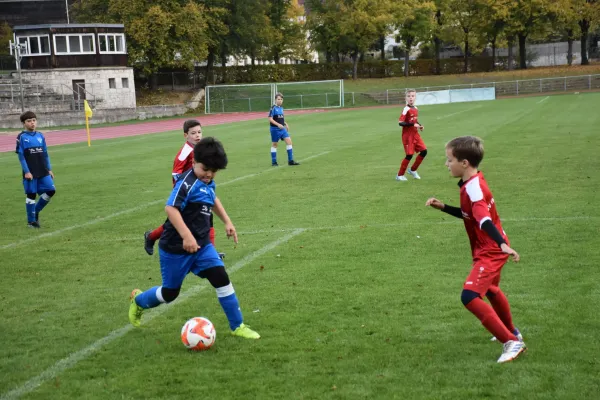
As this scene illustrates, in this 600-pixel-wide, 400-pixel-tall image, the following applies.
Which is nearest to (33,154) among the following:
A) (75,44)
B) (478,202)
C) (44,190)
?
(44,190)

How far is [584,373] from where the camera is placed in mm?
5473

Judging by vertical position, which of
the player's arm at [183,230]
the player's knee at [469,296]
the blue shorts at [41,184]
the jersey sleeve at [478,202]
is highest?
the jersey sleeve at [478,202]

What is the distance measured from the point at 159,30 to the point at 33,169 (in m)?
50.0

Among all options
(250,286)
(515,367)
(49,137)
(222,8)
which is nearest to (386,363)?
(515,367)

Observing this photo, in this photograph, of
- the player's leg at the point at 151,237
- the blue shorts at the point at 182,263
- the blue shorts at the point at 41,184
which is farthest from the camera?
the blue shorts at the point at 41,184

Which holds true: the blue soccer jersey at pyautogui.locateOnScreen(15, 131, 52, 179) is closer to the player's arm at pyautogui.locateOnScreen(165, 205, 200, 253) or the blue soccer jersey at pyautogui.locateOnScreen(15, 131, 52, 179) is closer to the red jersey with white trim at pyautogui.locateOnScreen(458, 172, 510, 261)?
the player's arm at pyautogui.locateOnScreen(165, 205, 200, 253)

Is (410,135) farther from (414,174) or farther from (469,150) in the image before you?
(469,150)

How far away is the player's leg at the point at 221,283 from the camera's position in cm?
645

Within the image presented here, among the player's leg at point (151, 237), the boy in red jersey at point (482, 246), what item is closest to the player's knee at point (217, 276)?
the boy in red jersey at point (482, 246)

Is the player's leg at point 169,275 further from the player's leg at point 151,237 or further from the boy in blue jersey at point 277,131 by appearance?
the boy in blue jersey at point 277,131

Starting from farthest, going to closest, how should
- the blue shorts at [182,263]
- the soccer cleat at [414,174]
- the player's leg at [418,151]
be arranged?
the soccer cleat at [414,174] → the player's leg at [418,151] → the blue shorts at [182,263]

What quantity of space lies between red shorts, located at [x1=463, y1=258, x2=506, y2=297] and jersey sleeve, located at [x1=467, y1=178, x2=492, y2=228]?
1.13 ft

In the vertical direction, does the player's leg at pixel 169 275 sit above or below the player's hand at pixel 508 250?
below

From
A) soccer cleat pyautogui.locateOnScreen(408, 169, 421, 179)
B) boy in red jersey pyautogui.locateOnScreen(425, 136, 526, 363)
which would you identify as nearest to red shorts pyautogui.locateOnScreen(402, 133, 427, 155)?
soccer cleat pyautogui.locateOnScreen(408, 169, 421, 179)
